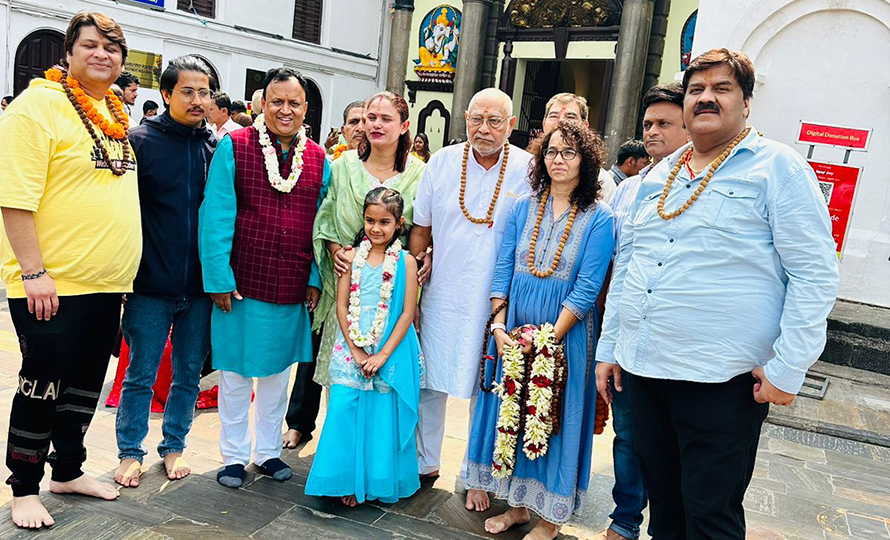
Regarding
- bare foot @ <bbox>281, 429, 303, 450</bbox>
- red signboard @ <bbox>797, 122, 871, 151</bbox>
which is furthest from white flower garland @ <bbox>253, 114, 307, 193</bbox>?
red signboard @ <bbox>797, 122, 871, 151</bbox>

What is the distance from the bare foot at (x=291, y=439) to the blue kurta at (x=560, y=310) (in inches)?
51.8

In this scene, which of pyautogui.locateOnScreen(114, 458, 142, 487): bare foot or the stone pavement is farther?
pyautogui.locateOnScreen(114, 458, 142, 487): bare foot

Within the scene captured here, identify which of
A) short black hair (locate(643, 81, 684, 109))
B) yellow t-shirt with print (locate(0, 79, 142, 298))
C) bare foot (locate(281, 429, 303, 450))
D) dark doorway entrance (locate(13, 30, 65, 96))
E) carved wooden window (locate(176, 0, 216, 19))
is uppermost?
carved wooden window (locate(176, 0, 216, 19))

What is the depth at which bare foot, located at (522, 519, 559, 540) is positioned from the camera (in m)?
3.01

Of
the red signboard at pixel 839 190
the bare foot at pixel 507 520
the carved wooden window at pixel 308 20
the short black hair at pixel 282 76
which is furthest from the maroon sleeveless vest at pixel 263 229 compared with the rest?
the carved wooden window at pixel 308 20

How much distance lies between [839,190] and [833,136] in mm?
604

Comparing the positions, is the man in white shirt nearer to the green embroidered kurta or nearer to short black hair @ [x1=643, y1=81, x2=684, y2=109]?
the green embroidered kurta

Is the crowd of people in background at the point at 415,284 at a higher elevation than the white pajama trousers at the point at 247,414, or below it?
higher

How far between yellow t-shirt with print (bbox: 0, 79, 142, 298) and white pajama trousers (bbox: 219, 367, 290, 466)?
78cm

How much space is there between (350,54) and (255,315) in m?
16.4

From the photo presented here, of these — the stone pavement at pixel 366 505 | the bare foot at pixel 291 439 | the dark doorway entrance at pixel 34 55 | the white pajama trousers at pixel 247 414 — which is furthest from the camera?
the dark doorway entrance at pixel 34 55

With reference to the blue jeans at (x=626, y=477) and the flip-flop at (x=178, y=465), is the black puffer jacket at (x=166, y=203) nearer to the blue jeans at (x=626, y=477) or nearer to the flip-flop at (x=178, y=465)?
the flip-flop at (x=178, y=465)

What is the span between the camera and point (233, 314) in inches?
129

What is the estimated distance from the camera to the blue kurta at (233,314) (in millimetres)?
3150
